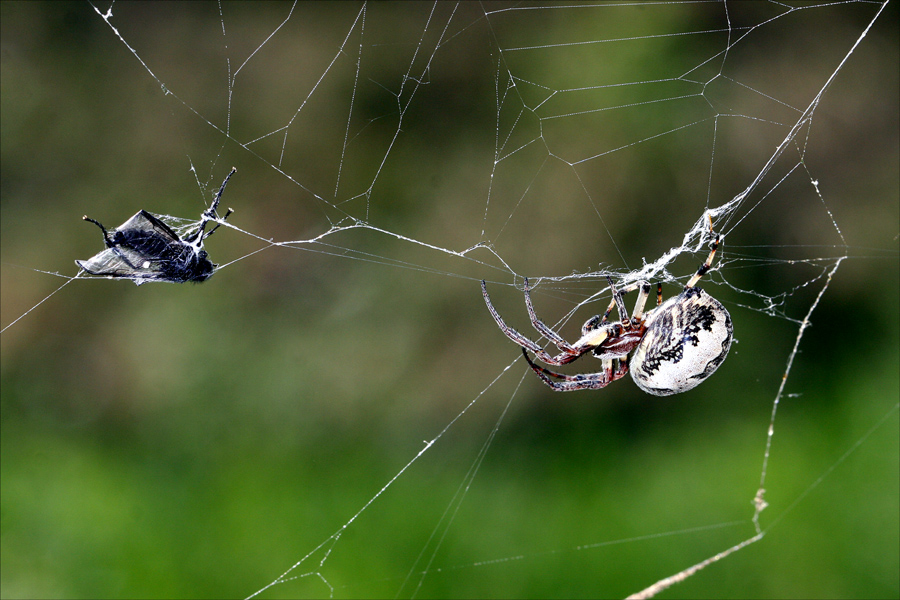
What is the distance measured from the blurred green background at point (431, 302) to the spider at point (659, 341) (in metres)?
0.69

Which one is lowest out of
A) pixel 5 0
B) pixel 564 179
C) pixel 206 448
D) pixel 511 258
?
pixel 206 448

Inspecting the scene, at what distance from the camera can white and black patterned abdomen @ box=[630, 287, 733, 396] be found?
1.98m

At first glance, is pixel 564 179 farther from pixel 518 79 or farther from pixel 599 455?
pixel 599 455

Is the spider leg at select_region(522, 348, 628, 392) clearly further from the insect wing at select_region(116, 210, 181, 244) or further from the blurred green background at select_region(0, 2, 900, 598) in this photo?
the insect wing at select_region(116, 210, 181, 244)

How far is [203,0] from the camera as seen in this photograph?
3719 millimetres

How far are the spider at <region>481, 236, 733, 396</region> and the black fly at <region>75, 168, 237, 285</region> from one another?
986 millimetres

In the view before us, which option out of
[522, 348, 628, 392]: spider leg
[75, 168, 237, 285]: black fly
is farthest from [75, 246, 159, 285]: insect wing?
[522, 348, 628, 392]: spider leg

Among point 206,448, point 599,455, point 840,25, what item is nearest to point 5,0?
point 206,448

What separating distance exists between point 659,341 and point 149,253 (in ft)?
5.57

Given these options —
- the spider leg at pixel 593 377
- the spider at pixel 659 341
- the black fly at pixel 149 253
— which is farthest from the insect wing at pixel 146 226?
the spider leg at pixel 593 377

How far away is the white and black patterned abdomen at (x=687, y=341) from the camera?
1984 millimetres

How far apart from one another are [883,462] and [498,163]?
8.65 feet

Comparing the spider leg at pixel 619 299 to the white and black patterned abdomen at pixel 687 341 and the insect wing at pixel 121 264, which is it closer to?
the white and black patterned abdomen at pixel 687 341

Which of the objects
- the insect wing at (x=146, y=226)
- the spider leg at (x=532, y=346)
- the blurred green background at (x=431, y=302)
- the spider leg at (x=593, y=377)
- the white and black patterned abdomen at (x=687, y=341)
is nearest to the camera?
the insect wing at (x=146, y=226)
